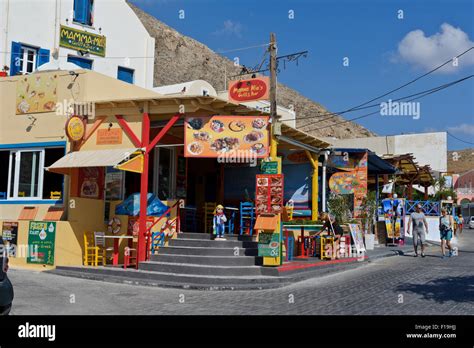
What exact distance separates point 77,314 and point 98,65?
18766 mm

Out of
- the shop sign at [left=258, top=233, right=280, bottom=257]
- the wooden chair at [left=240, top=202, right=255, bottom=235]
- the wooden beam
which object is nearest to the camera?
the shop sign at [left=258, top=233, right=280, bottom=257]

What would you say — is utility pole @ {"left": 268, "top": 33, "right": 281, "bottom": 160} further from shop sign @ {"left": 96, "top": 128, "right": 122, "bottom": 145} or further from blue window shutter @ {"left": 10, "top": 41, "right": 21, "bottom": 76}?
blue window shutter @ {"left": 10, "top": 41, "right": 21, "bottom": 76}

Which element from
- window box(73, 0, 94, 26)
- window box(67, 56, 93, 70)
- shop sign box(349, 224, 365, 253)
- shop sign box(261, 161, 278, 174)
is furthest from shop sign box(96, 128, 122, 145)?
window box(73, 0, 94, 26)

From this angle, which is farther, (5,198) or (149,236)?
(5,198)

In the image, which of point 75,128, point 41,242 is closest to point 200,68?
point 75,128

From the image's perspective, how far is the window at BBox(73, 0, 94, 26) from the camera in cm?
2438

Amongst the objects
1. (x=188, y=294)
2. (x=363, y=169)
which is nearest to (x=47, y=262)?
(x=188, y=294)

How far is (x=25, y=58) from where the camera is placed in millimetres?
22500

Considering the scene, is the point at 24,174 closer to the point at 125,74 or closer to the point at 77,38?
the point at 77,38

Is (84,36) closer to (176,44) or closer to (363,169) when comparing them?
(363,169)

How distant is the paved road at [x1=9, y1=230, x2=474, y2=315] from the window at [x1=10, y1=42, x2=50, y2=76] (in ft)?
36.7

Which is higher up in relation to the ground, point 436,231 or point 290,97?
point 290,97

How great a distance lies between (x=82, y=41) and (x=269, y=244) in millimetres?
16383

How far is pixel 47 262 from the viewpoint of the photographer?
14250 millimetres
